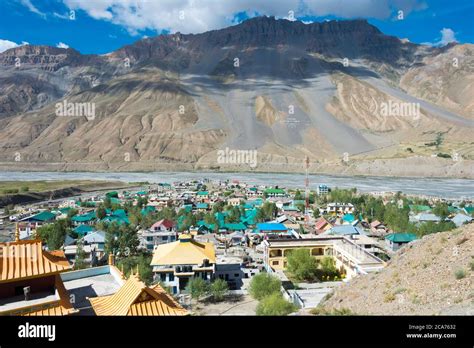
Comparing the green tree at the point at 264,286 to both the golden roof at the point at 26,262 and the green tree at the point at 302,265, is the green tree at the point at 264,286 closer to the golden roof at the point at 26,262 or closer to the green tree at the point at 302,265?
the green tree at the point at 302,265

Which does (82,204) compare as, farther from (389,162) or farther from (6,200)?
(389,162)

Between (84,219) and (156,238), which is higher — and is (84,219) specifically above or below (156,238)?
below

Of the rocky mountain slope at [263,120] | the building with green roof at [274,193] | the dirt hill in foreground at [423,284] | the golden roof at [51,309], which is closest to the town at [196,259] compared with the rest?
the golden roof at [51,309]

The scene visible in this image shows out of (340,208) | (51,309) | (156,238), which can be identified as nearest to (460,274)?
(51,309)

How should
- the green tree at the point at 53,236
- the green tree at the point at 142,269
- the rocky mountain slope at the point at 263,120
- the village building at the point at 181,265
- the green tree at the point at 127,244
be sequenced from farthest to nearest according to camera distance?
the rocky mountain slope at the point at 263,120 < the green tree at the point at 53,236 < the green tree at the point at 127,244 < the village building at the point at 181,265 < the green tree at the point at 142,269

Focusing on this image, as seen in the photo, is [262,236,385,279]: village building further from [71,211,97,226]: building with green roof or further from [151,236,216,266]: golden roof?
[71,211,97,226]: building with green roof

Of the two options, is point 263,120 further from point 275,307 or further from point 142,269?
point 275,307

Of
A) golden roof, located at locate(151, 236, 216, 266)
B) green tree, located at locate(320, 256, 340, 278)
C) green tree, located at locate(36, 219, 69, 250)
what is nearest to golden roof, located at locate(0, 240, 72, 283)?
golden roof, located at locate(151, 236, 216, 266)
